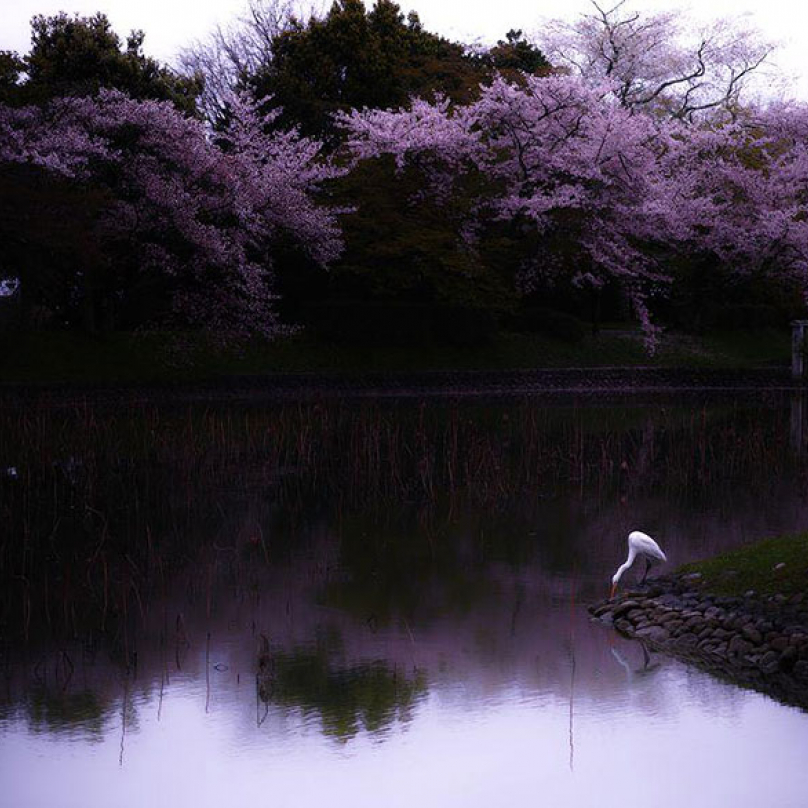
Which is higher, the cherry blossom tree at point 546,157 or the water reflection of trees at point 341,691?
the cherry blossom tree at point 546,157

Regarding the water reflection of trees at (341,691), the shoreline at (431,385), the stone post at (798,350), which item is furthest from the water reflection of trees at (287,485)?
the stone post at (798,350)

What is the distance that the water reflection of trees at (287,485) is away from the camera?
40.2ft

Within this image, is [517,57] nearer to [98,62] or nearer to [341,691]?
[98,62]

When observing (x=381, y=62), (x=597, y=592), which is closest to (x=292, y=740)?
(x=597, y=592)

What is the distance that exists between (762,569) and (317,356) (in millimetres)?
25388

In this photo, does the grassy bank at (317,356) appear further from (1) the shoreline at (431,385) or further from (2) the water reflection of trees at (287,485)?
(2) the water reflection of trees at (287,485)

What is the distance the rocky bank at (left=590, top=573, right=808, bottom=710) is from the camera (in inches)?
342

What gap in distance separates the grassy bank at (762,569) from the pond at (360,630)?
103cm

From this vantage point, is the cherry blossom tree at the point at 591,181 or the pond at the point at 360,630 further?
the cherry blossom tree at the point at 591,181

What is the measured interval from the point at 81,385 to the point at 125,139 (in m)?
6.54

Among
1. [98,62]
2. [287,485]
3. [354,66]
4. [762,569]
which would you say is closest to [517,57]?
[354,66]

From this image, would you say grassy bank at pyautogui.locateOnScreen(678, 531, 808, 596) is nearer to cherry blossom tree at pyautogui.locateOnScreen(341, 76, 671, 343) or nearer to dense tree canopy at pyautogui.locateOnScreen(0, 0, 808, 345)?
dense tree canopy at pyautogui.locateOnScreen(0, 0, 808, 345)

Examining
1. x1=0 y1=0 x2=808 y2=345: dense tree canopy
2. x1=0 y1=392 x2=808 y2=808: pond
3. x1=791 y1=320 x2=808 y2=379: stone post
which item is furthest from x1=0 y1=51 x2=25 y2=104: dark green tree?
x1=791 y1=320 x2=808 y2=379: stone post

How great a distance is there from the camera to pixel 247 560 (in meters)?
12.8
